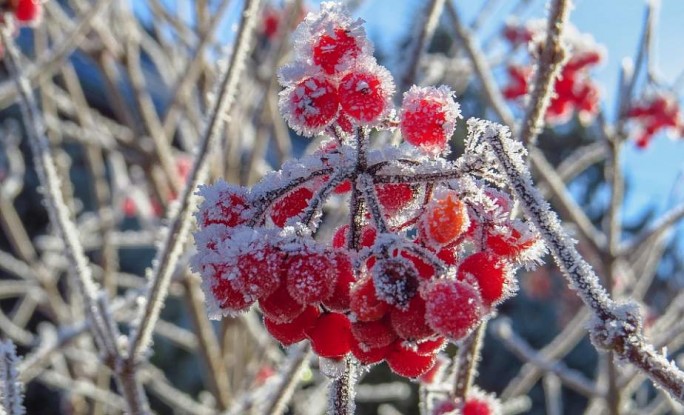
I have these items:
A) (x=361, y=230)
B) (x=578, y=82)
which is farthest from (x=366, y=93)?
(x=578, y=82)

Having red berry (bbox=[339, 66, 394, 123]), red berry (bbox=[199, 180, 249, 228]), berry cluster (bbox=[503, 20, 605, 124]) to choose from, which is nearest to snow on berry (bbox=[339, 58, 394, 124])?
red berry (bbox=[339, 66, 394, 123])

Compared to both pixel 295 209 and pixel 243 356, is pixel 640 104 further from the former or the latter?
pixel 295 209

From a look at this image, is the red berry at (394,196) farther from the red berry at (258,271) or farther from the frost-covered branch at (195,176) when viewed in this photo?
the frost-covered branch at (195,176)

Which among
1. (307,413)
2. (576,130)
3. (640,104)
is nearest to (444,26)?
(576,130)

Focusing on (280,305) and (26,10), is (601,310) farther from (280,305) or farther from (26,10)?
(26,10)

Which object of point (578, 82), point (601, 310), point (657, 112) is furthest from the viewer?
point (657, 112)

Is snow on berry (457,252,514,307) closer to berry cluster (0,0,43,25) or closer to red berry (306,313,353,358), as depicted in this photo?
red berry (306,313,353,358)
